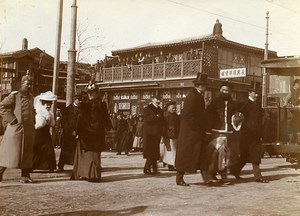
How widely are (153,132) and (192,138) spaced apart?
2605mm

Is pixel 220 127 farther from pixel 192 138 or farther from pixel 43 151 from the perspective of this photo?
pixel 43 151

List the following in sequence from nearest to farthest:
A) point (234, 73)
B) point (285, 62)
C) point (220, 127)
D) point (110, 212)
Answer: point (110, 212) → point (220, 127) → point (285, 62) → point (234, 73)

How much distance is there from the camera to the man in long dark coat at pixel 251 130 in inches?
357

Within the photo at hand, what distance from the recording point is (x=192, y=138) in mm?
8148

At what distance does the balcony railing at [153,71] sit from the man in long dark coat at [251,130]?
15.9m

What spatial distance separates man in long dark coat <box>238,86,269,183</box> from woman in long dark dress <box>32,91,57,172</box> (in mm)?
4023

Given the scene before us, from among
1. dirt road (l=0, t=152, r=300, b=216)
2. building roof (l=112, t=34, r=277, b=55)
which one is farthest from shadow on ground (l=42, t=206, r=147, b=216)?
building roof (l=112, t=34, r=277, b=55)

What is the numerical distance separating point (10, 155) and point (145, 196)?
256cm

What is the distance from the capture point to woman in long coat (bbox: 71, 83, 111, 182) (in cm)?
841

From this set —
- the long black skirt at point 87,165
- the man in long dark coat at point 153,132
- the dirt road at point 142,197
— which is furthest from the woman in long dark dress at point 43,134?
the man in long dark coat at point 153,132

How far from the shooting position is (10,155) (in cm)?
768

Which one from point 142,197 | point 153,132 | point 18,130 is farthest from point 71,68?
point 142,197

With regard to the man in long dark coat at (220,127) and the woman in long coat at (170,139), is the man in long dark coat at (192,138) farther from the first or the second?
the woman in long coat at (170,139)

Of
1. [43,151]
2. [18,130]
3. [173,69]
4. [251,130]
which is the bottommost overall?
[43,151]
